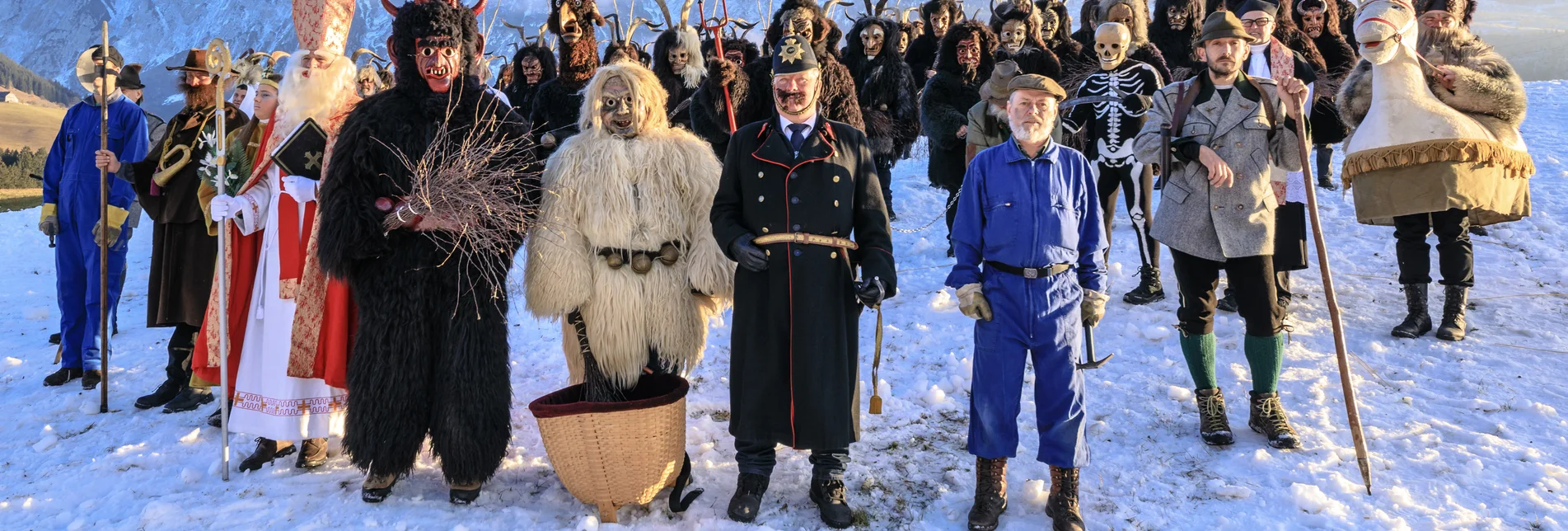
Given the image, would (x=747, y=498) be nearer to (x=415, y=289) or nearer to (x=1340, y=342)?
(x=415, y=289)

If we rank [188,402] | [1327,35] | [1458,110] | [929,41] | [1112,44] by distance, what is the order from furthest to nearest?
[929,41]
[1327,35]
[1112,44]
[188,402]
[1458,110]

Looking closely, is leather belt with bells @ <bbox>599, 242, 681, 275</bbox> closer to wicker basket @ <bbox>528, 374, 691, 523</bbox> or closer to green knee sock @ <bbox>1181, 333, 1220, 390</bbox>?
wicker basket @ <bbox>528, 374, 691, 523</bbox>

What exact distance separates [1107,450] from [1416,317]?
2.30 metres

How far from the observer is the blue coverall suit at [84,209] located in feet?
17.6

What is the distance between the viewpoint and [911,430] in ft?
13.3

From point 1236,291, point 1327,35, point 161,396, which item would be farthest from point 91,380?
point 1327,35

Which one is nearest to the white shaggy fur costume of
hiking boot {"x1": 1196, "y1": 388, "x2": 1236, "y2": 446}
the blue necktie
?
the blue necktie

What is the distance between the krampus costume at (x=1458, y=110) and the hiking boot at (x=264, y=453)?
5288mm

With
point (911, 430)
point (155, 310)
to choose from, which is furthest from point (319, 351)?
point (911, 430)

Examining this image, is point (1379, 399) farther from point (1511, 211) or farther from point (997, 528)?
point (997, 528)

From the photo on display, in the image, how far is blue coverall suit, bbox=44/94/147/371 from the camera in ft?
17.6

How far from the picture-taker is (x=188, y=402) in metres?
4.76

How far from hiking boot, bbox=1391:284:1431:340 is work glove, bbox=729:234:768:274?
3.71m

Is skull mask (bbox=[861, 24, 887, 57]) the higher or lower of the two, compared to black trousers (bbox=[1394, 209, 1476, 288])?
higher
